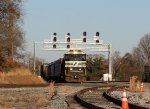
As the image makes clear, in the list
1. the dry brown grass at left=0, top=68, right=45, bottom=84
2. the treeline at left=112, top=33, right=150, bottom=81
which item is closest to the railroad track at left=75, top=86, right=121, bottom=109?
the dry brown grass at left=0, top=68, right=45, bottom=84

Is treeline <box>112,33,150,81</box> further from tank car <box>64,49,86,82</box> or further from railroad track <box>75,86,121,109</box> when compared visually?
railroad track <box>75,86,121,109</box>

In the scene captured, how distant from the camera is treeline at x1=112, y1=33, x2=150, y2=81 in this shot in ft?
423

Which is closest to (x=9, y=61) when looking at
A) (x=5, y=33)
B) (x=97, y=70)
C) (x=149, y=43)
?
(x=5, y=33)

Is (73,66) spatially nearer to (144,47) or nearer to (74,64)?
(74,64)

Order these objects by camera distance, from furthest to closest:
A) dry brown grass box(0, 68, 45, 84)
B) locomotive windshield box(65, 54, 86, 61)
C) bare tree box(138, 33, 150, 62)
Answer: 1. bare tree box(138, 33, 150, 62)
2. locomotive windshield box(65, 54, 86, 61)
3. dry brown grass box(0, 68, 45, 84)

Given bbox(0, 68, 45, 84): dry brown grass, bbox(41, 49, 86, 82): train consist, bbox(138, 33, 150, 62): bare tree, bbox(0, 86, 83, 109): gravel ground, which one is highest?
bbox(138, 33, 150, 62): bare tree

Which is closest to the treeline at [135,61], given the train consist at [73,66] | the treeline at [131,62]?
the treeline at [131,62]

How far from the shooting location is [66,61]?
55.5 metres

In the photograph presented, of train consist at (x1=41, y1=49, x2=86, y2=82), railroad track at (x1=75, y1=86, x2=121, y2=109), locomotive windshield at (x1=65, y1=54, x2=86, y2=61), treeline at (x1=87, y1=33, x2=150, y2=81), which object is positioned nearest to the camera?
railroad track at (x1=75, y1=86, x2=121, y2=109)

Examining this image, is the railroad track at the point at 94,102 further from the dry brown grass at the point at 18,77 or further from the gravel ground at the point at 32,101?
the dry brown grass at the point at 18,77

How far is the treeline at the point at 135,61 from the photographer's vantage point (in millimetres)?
129000

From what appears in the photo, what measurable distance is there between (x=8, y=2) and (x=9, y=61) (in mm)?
8048

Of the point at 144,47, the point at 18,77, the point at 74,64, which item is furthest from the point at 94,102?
the point at 144,47

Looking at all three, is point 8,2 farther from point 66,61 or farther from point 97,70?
point 97,70
